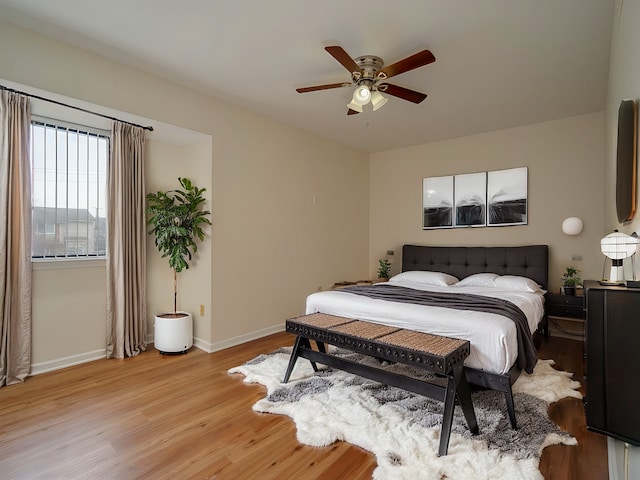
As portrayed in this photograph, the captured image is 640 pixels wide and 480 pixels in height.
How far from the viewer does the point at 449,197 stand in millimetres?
4848

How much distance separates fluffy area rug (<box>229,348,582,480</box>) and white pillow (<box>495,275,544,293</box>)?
93 cm

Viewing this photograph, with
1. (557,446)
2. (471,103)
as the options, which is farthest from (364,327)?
(471,103)

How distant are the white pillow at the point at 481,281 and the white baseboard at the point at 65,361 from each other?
3.96 meters

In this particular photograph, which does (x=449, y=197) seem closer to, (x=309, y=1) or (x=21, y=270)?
(x=309, y=1)

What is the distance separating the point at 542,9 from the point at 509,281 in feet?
8.54

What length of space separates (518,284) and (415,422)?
2290mm

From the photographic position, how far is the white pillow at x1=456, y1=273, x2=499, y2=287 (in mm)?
3906

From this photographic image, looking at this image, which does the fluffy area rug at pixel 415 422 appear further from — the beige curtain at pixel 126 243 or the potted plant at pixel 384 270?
the potted plant at pixel 384 270

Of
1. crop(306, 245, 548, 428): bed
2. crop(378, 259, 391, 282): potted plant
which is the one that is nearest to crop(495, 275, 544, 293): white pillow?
crop(306, 245, 548, 428): bed

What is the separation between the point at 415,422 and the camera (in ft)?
6.81

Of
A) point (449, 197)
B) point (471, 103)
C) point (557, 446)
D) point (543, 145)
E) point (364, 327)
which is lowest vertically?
point (557, 446)

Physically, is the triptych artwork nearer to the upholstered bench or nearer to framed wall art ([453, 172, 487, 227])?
framed wall art ([453, 172, 487, 227])

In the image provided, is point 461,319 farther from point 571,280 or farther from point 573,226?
point 573,226

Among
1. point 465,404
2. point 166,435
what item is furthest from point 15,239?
point 465,404
